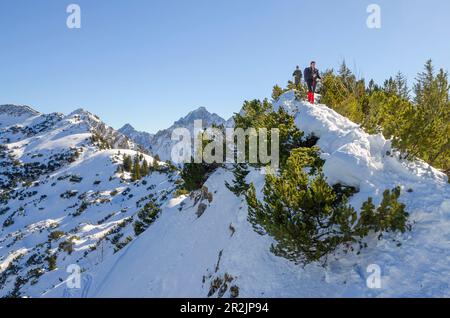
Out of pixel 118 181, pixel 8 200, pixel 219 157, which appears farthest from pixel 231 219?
pixel 8 200

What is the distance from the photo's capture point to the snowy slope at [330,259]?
7968mm

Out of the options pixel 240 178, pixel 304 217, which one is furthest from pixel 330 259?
pixel 240 178

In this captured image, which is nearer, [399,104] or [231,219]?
[399,104]

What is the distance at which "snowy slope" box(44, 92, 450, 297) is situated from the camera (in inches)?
314

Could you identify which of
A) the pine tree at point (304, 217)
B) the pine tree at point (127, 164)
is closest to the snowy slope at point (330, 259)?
the pine tree at point (304, 217)

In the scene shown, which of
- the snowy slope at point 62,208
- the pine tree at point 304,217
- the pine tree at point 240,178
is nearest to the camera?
the pine tree at point 304,217

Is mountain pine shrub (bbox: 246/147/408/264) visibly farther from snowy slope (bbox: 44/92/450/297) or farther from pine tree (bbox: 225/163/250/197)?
pine tree (bbox: 225/163/250/197)

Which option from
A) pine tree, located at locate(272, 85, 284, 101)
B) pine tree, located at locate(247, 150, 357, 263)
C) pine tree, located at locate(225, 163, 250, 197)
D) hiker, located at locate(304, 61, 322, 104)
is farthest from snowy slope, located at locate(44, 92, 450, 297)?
pine tree, located at locate(272, 85, 284, 101)

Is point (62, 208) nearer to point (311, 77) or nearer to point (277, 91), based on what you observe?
point (277, 91)

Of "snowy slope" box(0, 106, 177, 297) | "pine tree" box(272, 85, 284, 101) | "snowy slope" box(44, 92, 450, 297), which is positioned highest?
"pine tree" box(272, 85, 284, 101)

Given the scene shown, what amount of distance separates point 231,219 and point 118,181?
324ft

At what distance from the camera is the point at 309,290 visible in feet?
29.6

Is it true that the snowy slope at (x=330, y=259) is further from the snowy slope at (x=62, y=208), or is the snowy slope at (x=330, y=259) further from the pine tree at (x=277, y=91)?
the snowy slope at (x=62, y=208)
